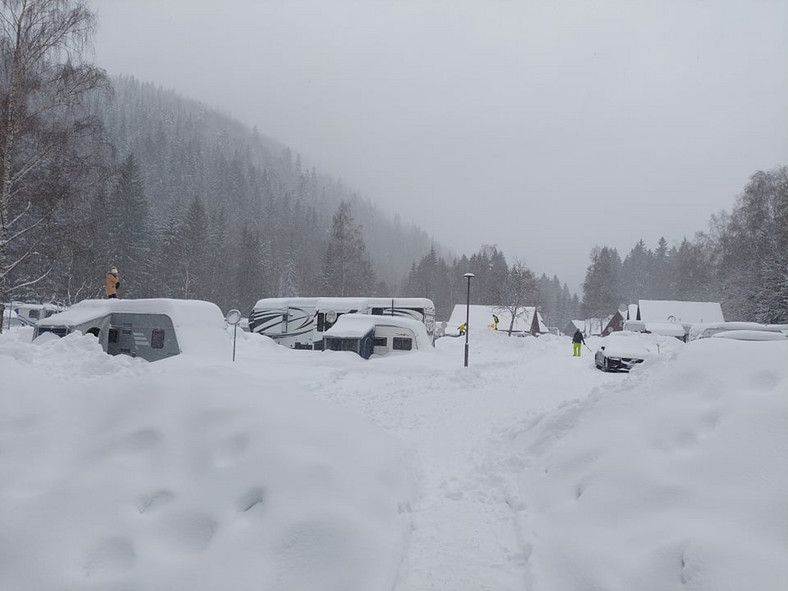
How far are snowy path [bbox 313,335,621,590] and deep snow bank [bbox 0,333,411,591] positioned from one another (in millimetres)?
385

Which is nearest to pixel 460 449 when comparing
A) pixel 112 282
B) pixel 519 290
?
pixel 112 282

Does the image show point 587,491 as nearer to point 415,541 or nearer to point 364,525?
point 415,541

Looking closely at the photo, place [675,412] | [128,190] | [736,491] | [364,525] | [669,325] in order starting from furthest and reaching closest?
[128,190] → [669,325] → [675,412] → [364,525] → [736,491]

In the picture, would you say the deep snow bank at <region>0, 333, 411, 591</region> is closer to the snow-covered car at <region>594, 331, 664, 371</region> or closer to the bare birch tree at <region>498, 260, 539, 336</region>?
the snow-covered car at <region>594, 331, 664, 371</region>

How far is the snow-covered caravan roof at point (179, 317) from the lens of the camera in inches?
523

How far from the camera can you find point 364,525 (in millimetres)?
3799

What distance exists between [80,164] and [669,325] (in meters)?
40.0

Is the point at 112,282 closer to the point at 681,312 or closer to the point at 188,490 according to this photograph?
the point at 188,490

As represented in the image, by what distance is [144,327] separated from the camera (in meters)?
13.4

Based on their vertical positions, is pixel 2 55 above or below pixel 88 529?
above

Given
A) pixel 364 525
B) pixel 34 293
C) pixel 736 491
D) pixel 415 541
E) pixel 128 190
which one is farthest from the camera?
pixel 128 190

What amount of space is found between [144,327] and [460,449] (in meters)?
10.7

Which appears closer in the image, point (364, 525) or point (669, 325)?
point (364, 525)

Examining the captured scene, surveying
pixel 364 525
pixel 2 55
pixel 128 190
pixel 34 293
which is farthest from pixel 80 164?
pixel 128 190
